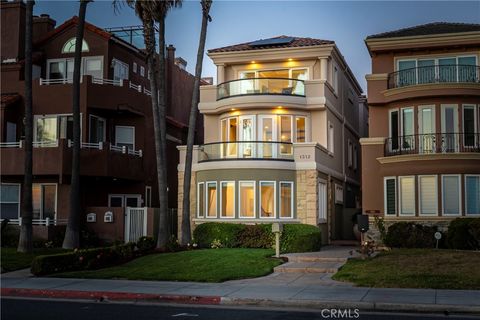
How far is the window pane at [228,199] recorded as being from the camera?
28.1 meters

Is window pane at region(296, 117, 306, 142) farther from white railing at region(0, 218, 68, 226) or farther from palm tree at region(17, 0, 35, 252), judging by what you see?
palm tree at region(17, 0, 35, 252)

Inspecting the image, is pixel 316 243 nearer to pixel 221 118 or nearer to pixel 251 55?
pixel 221 118

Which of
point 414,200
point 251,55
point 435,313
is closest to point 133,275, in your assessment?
point 435,313

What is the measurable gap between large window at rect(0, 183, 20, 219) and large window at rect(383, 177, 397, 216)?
705 inches

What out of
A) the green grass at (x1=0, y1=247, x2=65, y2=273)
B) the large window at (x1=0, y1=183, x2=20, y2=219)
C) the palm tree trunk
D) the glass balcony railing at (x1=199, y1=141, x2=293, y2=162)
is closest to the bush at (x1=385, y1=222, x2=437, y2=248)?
the glass balcony railing at (x1=199, y1=141, x2=293, y2=162)

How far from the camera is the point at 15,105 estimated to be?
1216 inches

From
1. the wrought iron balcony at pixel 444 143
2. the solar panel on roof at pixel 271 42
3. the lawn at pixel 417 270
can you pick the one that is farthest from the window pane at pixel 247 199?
the solar panel on roof at pixel 271 42

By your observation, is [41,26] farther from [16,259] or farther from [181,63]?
[16,259]

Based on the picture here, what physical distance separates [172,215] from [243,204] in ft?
14.6

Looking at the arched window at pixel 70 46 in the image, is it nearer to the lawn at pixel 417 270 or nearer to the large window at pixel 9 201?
the large window at pixel 9 201

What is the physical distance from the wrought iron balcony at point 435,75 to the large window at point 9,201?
753 inches

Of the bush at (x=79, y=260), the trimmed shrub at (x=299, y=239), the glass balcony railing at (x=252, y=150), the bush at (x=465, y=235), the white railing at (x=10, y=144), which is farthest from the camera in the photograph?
the white railing at (x=10, y=144)

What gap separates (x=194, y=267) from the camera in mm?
19844

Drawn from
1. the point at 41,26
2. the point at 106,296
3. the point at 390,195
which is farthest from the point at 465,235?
the point at 41,26
